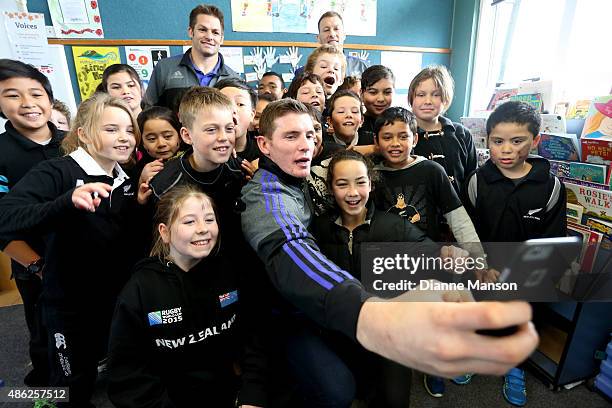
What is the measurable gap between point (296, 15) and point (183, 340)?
302 centimetres

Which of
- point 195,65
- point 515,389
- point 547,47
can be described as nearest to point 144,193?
point 195,65

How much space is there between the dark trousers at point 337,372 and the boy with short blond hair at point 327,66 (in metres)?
1.56

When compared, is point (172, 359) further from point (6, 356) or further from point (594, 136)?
point (594, 136)

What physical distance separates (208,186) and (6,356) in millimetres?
1644

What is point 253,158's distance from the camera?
1.59 metres

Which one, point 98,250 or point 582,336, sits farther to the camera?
point 582,336

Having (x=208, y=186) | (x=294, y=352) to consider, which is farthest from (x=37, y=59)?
(x=294, y=352)

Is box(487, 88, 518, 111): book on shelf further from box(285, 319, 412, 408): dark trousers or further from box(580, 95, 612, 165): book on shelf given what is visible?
box(285, 319, 412, 408): dark trousers

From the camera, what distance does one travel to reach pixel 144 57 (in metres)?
2.85

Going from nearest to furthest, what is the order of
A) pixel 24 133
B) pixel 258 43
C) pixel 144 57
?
pixel 24 133
pixel 144 57
pixel 258 43

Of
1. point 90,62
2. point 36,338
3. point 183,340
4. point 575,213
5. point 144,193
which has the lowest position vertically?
point 36,338

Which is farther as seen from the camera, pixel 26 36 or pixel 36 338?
pixel 26 36

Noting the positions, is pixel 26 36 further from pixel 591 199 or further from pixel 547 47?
pixel 547 47
